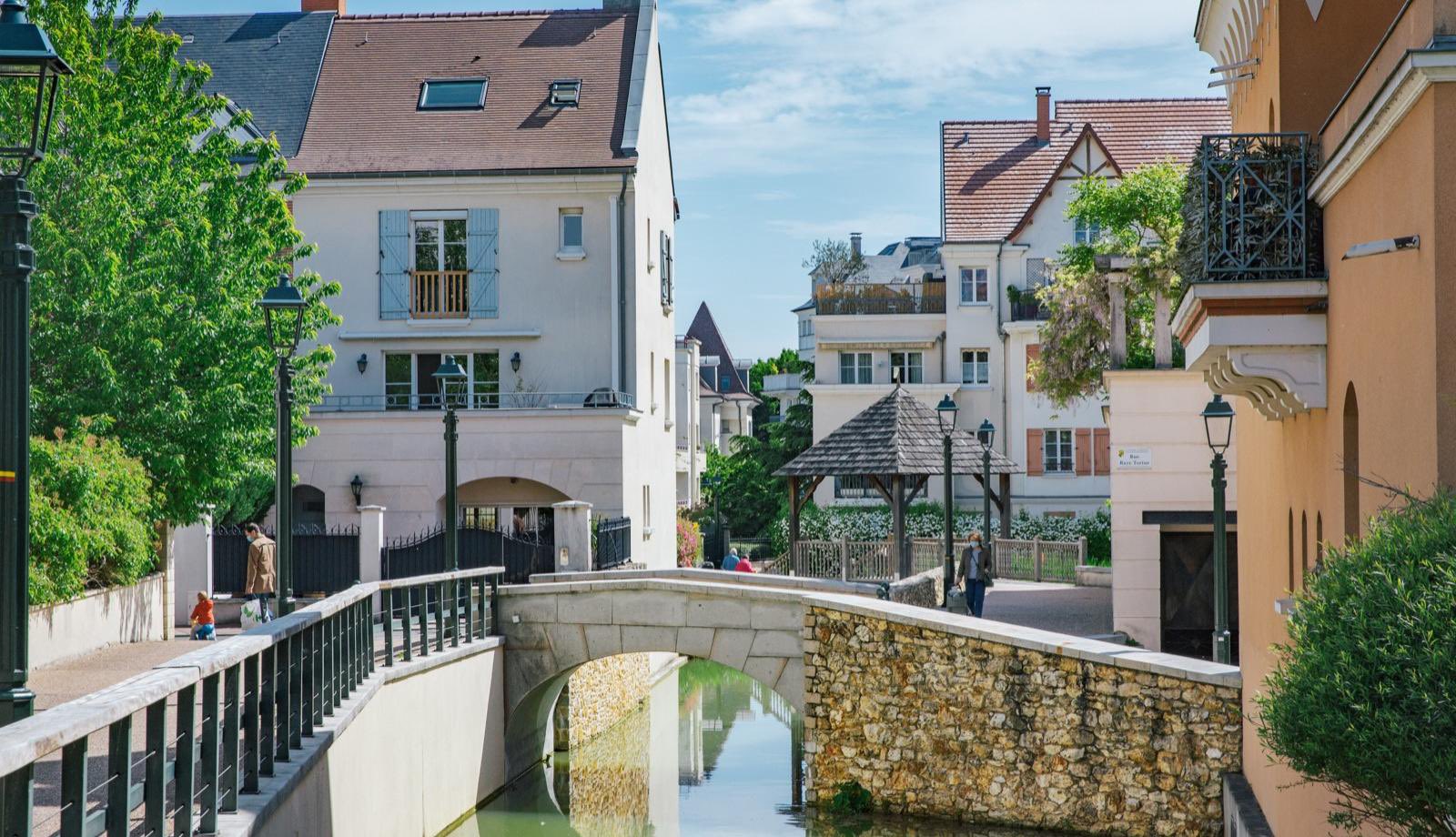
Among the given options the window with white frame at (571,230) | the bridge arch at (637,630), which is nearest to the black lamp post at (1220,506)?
the bridge arch at (637,630)

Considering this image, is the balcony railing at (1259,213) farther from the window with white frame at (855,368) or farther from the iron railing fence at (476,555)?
the window with white frame at (855,368)

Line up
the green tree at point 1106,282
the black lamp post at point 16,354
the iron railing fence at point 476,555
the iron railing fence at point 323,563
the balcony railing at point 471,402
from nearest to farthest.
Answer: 1. the black lamp post at point 16,354
2. the iron railing fence at point 476,555
3. the iron railing fence at point 323,563
4. the green tree at point 1106,282
5. the balcony railing at point 471,402

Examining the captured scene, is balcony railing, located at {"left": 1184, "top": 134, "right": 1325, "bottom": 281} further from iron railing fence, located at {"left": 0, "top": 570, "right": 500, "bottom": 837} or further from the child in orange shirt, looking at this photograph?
the child in orange shirt

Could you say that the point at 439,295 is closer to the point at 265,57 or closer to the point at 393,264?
the point at 393,264

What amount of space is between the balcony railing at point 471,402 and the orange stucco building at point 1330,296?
17.2m

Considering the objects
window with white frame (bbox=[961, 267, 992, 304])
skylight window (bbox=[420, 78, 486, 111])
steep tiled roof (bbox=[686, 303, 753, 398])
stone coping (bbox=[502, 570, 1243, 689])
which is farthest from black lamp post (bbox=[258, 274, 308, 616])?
steep tiled roof (bbox=[686, 303, 753, 398])

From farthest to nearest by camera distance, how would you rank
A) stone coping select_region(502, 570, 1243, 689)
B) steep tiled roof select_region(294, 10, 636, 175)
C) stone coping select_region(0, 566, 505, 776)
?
1. steep tiled roof select_region(294, 10, 636, 175)
2. stone coping select_region(502, 570, 1243, 689)
3. stone coping select_region(0, 566, 505, 776)

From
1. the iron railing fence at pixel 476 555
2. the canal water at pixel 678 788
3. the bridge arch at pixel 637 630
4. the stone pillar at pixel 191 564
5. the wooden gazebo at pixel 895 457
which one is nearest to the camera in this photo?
the canal water at pixel 678 788

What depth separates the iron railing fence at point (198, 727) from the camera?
5910 millimetres

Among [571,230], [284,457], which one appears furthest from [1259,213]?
[571,230]

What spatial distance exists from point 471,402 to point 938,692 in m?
14.6

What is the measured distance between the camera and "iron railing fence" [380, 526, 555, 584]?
2439cm

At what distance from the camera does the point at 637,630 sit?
20938 mm

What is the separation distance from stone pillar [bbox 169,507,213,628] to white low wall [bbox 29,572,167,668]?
2791mm
